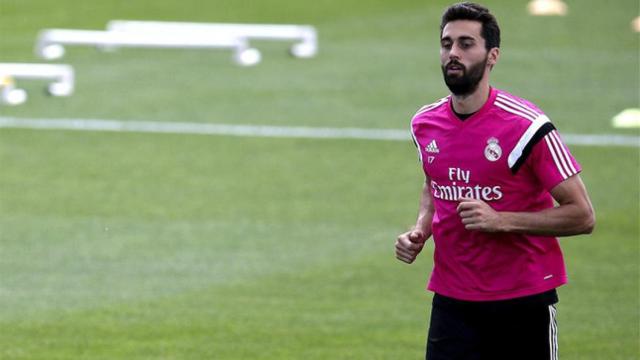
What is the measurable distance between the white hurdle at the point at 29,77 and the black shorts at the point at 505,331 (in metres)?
15.5

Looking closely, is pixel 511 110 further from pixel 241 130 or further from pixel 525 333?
pixel 241 130

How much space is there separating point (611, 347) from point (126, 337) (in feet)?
11.5

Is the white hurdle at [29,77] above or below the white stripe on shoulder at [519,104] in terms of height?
below

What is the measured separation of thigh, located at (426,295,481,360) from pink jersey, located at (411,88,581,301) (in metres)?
0.09

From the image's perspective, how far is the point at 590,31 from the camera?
30047mm

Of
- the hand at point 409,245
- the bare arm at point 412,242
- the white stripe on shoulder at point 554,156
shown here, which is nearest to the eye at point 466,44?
the white stripe on shoulder at point 554,156

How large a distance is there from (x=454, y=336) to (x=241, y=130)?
13.2m

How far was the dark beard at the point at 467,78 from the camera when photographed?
650cm

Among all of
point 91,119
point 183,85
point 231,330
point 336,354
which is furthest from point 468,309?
point 183,85

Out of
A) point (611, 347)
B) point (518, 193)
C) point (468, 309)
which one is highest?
point (518, 193)

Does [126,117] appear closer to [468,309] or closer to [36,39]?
[36,39]

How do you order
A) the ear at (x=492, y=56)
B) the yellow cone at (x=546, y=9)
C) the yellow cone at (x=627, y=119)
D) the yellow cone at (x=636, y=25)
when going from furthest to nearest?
the yellow cone at (x=546, y=9)
the yellow cone at (x=636, y=25)
the yellow cone at (x=627, y=119)
the ear at (x=492, y=56)

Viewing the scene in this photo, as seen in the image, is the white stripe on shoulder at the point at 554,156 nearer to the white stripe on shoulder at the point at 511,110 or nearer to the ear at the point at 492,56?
the white stripe on shoulder at the point at 511,110

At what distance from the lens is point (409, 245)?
22.4ft
